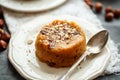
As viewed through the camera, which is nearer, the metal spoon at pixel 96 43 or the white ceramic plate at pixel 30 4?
the metal spoon at pixel 96 43

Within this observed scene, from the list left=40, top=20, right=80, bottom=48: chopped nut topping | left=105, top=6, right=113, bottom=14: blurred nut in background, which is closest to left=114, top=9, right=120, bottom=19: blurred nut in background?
left=105, top=6, right=113, bottom=14: blurred nut in background

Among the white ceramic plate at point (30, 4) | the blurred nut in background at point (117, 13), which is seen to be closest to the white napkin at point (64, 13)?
the white ceramic plate at point (30, 4)

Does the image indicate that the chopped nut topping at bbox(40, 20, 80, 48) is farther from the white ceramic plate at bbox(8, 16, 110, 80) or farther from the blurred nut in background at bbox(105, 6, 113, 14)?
the blurred nut in background at bbox(105, 6, 113, 14)

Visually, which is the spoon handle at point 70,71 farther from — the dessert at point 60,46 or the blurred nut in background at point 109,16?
the blurred nut in background at point 109,16

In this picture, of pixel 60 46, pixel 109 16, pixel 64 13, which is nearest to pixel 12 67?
pixel 60 46

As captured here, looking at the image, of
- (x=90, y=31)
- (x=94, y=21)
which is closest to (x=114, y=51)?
(x=90, y=31)

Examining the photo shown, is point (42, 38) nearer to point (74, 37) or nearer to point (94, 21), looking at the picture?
point (74, 37)

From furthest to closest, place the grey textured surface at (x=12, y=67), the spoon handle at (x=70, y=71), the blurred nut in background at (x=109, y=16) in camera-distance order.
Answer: the blurred nut in background at (x=109, y=16) → the grey textured surface at (x=12, y=67) → the spoon handle at (x=70, y=71)
